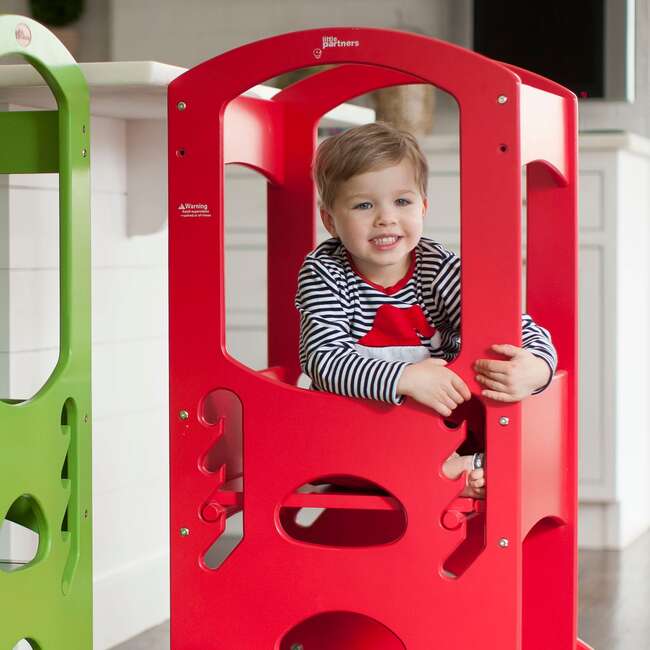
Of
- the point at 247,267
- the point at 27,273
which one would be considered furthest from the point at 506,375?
the point at 247,267

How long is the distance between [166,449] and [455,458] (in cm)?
87

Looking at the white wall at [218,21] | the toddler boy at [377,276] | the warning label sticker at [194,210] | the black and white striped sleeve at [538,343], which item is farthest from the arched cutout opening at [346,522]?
the white wall at [218,21]

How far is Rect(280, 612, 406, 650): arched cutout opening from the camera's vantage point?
5.81ft

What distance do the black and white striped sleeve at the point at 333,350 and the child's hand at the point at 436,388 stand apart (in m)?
0.02

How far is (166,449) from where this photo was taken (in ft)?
7.30

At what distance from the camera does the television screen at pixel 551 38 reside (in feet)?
10.9

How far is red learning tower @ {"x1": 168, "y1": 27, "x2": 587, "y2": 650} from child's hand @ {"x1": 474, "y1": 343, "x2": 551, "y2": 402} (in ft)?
0.04

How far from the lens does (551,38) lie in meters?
3.37

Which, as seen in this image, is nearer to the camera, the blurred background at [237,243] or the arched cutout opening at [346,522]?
the arched cutout opening at [346,522]

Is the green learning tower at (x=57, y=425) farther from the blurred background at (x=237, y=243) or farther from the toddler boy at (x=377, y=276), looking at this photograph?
the toddler boy at (x=377, y=276)

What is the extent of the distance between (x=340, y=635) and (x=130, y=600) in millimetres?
497

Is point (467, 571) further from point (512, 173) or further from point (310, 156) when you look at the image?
point (310, 156)

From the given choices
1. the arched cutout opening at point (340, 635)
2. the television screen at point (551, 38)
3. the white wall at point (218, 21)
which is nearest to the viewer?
the arched cutout opening at point (340, 635)

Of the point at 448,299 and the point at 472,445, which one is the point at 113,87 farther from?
the point at 472,445
